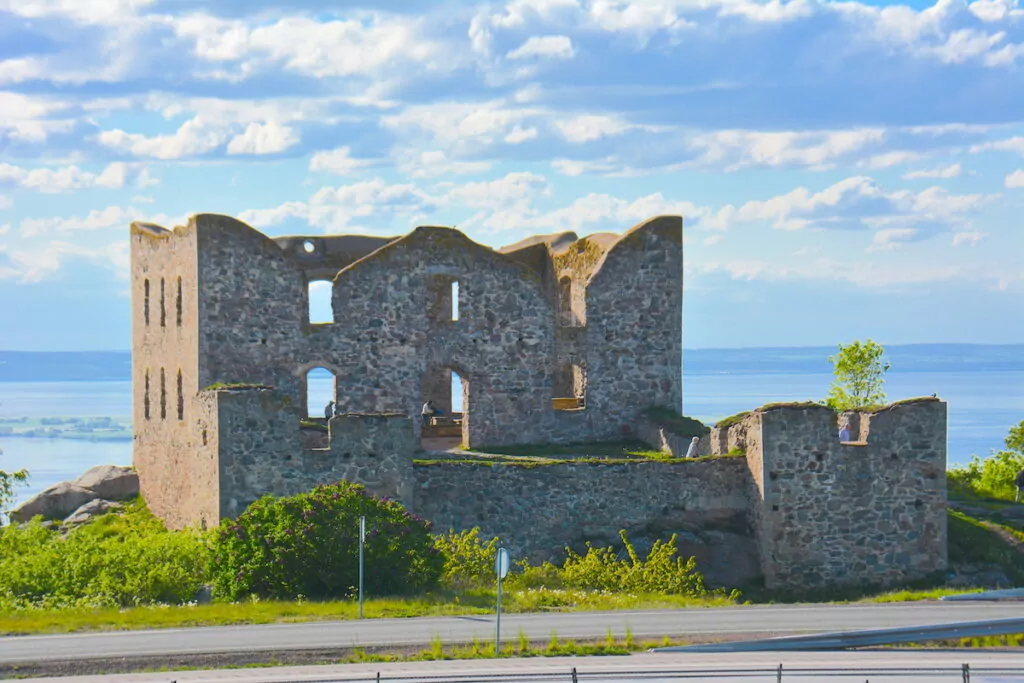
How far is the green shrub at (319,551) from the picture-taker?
3180 centimetres

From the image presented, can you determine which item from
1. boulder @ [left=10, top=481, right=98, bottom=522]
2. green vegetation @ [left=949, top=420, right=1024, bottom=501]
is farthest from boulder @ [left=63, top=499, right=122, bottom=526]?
green vegetation @ [left=949, top=420, right=1024, bottom=501]

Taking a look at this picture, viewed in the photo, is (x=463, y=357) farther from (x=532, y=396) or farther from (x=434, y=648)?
(x=434, y=648)

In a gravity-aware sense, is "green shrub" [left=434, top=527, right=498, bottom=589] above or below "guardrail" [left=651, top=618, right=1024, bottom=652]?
above

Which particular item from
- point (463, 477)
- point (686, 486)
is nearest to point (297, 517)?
point (463, 477)

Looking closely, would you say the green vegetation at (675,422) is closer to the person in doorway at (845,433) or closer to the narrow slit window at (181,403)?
the person in doorway at (845,433)

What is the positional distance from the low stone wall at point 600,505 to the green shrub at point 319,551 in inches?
157

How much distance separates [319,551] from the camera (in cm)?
3181

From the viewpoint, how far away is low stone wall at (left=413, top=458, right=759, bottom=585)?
1446 inches

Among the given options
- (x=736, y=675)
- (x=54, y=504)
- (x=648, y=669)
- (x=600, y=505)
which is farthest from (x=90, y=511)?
(x=736, y=675)

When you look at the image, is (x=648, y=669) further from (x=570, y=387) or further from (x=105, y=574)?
(x=570, y=387)

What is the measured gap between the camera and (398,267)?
41094mm

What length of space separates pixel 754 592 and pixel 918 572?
3556mm

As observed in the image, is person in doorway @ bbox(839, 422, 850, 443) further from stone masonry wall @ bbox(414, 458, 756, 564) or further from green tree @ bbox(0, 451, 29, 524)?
green tree @ bbox(0, 451, 29, 524)

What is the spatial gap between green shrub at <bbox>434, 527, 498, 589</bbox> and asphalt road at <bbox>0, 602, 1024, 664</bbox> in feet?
11.9
